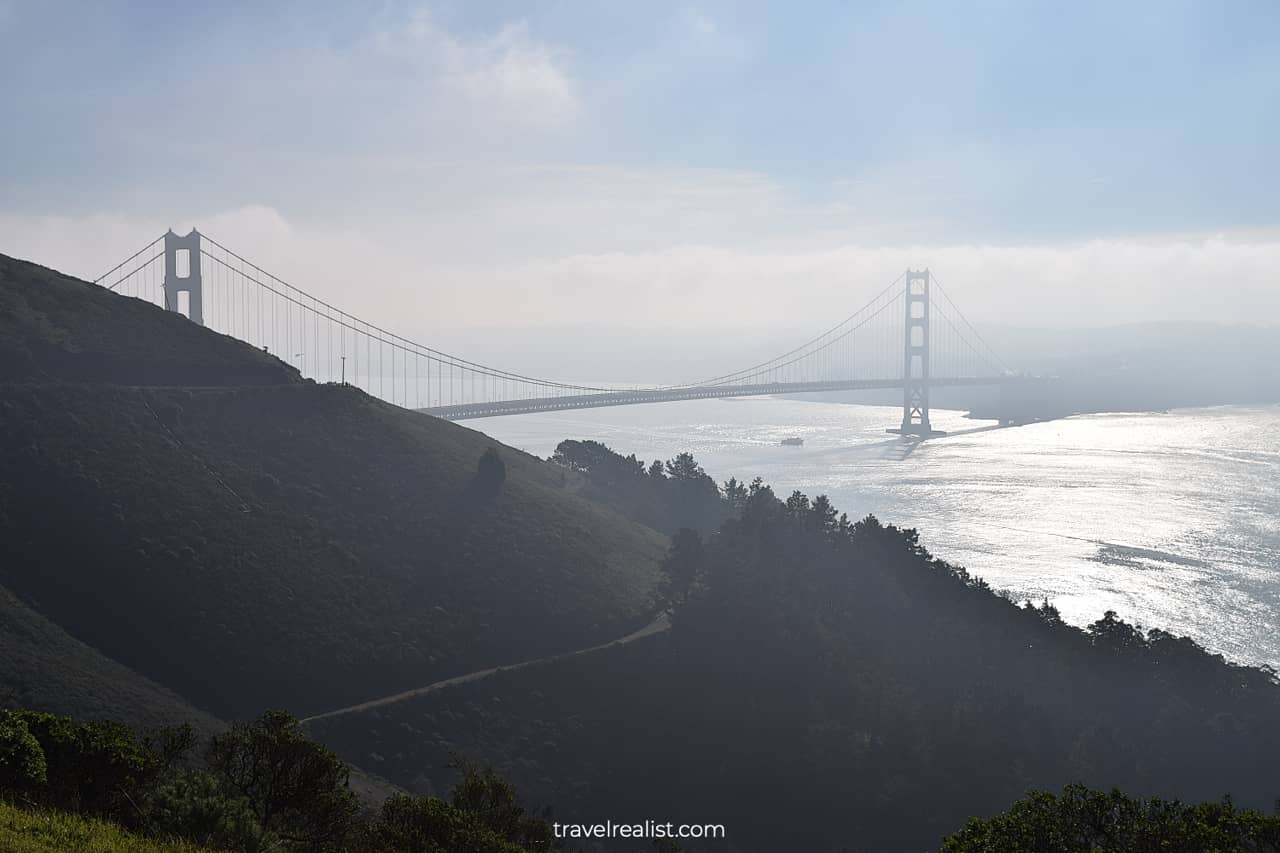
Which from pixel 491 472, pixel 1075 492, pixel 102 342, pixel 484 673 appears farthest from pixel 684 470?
pixel 1075 492

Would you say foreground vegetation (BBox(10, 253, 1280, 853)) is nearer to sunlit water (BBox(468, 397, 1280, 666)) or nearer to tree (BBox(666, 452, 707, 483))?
sunlit water (BBox(468, 397, 1280, 666))

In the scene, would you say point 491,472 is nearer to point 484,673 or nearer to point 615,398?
point 484,673

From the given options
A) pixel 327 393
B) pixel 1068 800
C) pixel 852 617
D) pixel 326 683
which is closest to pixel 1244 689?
pixel 852 617

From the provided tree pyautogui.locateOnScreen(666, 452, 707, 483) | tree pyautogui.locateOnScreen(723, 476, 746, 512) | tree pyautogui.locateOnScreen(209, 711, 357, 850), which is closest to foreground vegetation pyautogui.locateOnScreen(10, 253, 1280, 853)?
tree pyautogui.locateOnScreen(209, 711, 357, 850)

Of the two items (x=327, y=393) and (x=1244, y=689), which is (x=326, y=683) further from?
(x=1244, y=689)

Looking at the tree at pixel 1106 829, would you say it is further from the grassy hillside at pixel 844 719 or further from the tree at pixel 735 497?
the tree at pixel 735 497

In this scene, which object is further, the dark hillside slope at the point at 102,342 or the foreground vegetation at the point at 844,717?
the dark hillside slope at the point at 102,342

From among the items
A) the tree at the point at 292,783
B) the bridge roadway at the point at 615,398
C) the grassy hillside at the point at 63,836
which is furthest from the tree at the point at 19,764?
the bridge roadway at the point at 615,398
